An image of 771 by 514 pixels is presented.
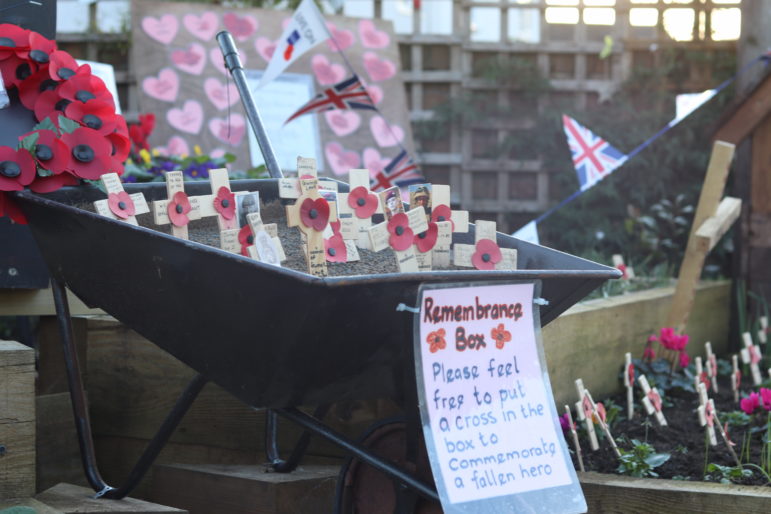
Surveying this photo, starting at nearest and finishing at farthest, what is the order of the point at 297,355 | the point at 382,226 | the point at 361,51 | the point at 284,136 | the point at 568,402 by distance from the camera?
the point at 297,355, the point at 382,226, the point at 568,402, the point at 284,136, the point at 361,51

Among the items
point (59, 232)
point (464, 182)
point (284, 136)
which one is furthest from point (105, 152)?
point (464, 182)

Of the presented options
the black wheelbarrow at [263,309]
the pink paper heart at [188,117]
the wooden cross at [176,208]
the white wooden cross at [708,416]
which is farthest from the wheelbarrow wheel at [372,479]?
the pink paper heart at [188,117]

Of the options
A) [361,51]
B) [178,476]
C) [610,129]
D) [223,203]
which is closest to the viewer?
[223,203]

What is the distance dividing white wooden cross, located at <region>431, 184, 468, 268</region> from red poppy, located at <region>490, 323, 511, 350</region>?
24 cm

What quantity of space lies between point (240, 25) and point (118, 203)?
130 inches

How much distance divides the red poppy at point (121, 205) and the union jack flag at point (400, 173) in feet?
9.11

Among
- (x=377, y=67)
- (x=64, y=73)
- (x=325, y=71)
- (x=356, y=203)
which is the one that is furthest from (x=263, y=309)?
(x=377, y=67)

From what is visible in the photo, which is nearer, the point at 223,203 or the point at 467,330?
the point at 467,330

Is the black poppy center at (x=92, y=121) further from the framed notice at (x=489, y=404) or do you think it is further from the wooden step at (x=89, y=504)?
the framed notice at (x=489, y=404)

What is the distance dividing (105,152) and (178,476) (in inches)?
29.6

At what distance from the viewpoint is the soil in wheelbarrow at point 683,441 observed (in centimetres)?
203

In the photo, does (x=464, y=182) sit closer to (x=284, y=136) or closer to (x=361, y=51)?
(x=361, y=51)

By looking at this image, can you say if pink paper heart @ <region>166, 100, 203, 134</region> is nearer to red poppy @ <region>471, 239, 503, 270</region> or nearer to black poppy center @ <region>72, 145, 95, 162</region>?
black poppy center @ <region>72, 145, 95, 162</region>

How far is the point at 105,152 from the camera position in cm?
166
